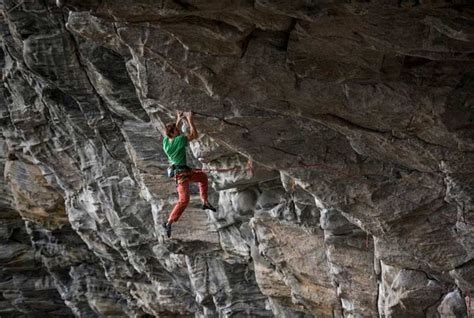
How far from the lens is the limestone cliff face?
860 cm

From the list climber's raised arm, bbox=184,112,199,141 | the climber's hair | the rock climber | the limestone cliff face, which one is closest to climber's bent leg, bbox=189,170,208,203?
the rock climber

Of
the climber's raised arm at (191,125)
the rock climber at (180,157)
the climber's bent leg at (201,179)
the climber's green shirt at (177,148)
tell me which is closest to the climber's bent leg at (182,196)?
the rock climber at (180,157)

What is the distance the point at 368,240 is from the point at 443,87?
436 cm

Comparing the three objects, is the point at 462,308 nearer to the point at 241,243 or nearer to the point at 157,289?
the point at 241,243

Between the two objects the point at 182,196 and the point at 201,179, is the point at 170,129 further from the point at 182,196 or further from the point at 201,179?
the point at 182,196

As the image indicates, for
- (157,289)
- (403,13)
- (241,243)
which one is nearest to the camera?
(403,13)

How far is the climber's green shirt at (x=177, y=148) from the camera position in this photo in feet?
39.8

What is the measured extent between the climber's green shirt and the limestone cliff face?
0.87 meters

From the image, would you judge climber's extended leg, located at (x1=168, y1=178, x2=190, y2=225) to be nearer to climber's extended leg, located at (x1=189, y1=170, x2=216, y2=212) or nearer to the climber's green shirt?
climber's extended leg, located at (x1=189, y1=170, x2=216, y2=212)

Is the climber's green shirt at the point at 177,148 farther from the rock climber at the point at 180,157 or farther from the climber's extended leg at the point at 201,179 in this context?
the climber's extended leg at the point at 201,179

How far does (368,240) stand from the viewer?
42.1ft

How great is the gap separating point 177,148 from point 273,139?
6.35ft

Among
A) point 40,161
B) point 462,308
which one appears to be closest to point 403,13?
point 462,308

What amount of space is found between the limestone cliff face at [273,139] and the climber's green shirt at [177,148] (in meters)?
0.87
